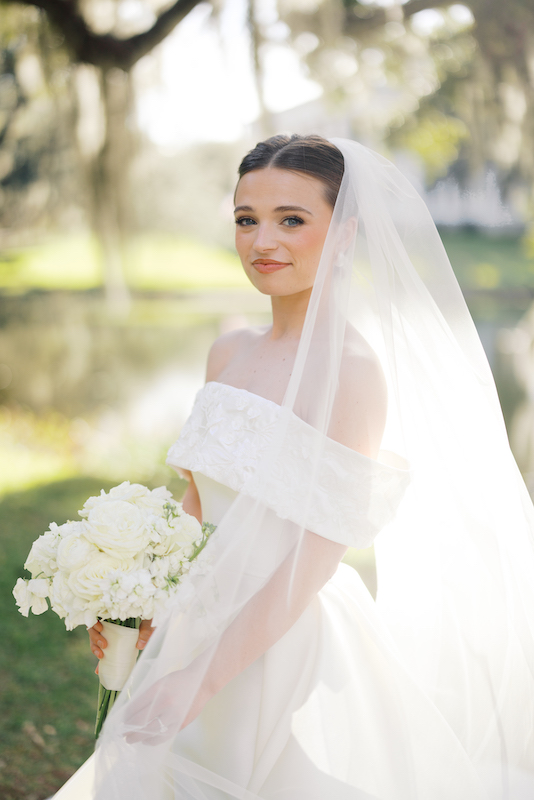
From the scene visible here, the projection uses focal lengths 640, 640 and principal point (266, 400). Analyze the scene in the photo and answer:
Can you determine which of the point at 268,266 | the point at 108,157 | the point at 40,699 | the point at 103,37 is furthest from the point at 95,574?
the point at 108,157

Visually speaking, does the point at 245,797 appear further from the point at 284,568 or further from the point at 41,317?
the point at 41,317

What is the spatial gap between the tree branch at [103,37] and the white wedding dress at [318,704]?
16.7 feet

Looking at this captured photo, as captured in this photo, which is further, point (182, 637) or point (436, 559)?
point (436, 559)

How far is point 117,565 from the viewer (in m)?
1.52

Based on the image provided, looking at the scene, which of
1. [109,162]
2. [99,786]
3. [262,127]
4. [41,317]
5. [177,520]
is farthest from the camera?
[41,317]

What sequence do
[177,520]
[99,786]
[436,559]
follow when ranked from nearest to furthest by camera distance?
[99,786], [177,520], [436,559]

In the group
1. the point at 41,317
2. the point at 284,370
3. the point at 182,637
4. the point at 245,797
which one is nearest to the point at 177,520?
the point at 182,637

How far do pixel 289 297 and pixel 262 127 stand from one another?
3.86 m

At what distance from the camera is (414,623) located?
1.94m

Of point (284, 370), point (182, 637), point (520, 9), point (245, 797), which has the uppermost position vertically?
point (520, 9)

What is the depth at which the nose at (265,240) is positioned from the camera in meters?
1.77

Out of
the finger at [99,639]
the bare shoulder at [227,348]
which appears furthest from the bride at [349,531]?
the bare shoulder at [227,348]

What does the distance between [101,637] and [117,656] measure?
66 millimetres

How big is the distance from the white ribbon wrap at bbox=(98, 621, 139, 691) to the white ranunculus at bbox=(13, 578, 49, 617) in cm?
17
